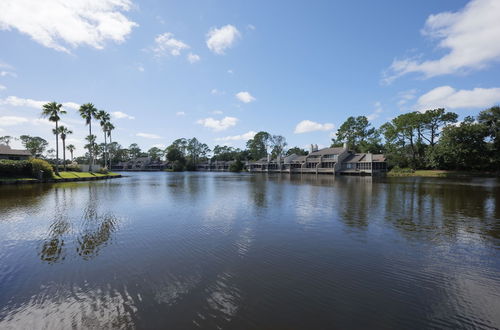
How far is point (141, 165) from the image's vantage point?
131m

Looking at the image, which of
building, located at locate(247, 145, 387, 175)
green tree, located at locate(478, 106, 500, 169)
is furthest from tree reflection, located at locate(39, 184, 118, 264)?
green tree, located at locate(478, 106, 500, 169)

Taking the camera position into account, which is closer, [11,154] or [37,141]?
[11,154]

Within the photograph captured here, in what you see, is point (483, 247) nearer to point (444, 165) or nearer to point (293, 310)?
point (293, 310)

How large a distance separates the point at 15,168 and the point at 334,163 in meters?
75.1

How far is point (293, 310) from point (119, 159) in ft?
497

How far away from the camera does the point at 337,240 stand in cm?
1097

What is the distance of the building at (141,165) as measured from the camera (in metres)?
130

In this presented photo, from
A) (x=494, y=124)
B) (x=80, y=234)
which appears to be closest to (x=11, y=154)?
(x=80, y=234)

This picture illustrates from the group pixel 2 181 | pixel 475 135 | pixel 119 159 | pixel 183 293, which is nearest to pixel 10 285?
pixel 183 293

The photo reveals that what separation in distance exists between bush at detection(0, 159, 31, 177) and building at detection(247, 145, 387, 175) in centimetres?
7115

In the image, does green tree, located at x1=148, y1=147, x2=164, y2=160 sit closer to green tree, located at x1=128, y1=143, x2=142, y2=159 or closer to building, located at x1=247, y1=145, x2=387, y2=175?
green tree, located at x1=128, y1=143, x2=142, y2=159

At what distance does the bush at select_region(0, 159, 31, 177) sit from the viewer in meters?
37.3

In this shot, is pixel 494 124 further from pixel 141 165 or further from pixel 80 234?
pixel 141 165

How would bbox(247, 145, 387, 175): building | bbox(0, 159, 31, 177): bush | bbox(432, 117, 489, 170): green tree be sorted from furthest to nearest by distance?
bbox(247, 145, 387, 175): building
bbox(432, 117, 489, 170): green tree
bbox(0, 159, 31, 177): bush
